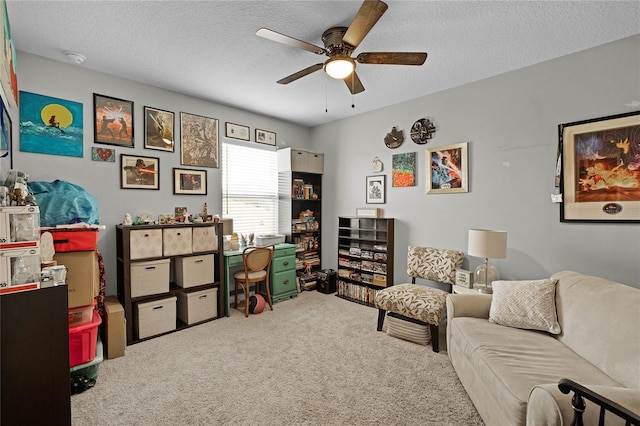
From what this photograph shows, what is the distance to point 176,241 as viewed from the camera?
3.14m

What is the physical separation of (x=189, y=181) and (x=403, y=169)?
2774mm

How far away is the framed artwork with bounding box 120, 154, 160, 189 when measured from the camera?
3.12 m

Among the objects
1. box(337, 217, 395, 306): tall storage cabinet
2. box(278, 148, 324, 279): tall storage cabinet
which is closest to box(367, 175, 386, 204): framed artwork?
box(337, 217, 395, 306): tall storage cabinet

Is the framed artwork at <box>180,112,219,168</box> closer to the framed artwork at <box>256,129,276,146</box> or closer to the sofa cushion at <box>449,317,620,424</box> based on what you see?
the framed artwork at <box>256,129,276,146</box>

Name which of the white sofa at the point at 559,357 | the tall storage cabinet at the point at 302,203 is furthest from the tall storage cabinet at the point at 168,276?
the white sofa at the point at 559,357

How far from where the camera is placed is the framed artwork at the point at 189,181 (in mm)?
3506

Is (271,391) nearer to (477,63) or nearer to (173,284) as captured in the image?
(173,284)

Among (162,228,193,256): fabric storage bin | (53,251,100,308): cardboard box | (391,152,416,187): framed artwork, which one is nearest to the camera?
(53,251,100,308): cardboard box

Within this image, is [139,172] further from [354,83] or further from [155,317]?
[354,83]

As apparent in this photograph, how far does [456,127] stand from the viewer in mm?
3375

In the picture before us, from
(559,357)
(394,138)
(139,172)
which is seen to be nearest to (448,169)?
(394,138)

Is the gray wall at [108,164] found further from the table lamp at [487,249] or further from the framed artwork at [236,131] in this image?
the table lamp at [487,249]

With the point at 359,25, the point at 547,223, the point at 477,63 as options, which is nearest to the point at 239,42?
the point at 359,25

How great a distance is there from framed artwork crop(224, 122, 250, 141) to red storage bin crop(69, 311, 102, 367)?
8.76 feet
